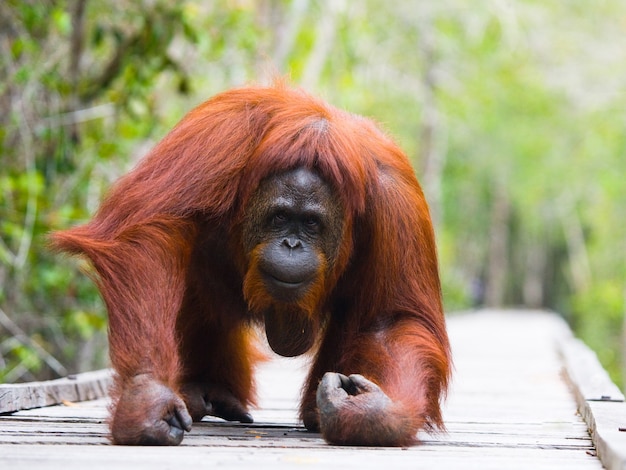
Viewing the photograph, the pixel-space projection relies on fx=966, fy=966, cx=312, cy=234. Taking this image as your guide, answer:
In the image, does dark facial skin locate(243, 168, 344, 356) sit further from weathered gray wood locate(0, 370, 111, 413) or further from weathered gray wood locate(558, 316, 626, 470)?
weathered gray wood locate(0, 370, 111, 413)

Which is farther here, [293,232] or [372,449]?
[293,232]

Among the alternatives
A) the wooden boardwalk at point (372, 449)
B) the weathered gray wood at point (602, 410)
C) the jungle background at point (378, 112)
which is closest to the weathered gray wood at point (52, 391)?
the wooden boardwalk at point (372, 449)

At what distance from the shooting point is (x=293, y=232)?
2.80m

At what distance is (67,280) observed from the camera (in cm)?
616

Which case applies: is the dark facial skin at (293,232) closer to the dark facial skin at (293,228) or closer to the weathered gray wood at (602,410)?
the dark facial skin at (293,228)

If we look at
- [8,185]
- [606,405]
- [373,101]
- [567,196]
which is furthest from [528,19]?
[567,196]

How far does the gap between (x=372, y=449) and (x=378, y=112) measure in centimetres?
1633

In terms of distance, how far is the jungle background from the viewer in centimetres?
588

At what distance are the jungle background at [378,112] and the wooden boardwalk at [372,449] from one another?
1200 mm

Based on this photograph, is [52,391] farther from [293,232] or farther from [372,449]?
[372,449]

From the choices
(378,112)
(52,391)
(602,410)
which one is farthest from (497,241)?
(602,410)

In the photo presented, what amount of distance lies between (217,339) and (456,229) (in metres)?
29.7

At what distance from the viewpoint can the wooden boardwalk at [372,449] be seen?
2291mm

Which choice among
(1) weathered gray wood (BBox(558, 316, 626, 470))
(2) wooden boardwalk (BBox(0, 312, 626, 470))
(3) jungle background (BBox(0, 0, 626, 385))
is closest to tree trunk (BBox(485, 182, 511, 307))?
(3) jungle background (BBox(0, 0, 626, 385))
